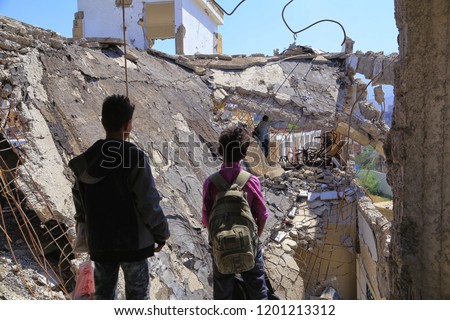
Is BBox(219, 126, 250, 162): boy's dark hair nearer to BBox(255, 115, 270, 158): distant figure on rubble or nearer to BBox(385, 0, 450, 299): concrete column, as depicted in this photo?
BBox(385, 0, 450, 299): concrete column

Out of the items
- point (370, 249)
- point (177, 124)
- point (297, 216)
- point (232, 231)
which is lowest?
point (370, 249)

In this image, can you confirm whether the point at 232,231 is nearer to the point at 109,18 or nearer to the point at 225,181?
the point at 225,181

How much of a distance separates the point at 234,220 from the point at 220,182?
26 cm

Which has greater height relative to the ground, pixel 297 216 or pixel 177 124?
pixel 177 124

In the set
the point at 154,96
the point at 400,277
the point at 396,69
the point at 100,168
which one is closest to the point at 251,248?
the point at 400,277

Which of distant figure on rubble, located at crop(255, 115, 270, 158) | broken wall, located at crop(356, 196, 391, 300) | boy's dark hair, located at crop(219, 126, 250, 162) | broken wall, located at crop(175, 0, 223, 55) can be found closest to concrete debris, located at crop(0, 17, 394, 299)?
broken wall, located at crop(356, 196, 391, 300)

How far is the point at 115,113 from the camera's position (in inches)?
88.0

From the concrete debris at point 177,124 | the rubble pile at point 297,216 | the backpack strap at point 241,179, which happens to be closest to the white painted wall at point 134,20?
the concrete debris at point 177,124

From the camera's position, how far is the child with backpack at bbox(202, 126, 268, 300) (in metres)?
2.47

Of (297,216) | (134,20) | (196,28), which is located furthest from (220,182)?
(196,28)

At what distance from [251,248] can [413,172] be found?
0.97 metres

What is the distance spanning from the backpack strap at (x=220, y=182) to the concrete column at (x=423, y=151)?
3.14 feet

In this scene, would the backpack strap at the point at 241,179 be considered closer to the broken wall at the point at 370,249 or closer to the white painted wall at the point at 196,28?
the broken wall at the point at 370,249

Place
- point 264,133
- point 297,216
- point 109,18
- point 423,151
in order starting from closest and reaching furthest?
point 423,151 < point 297,216 < point 264,133 < point 109,18
